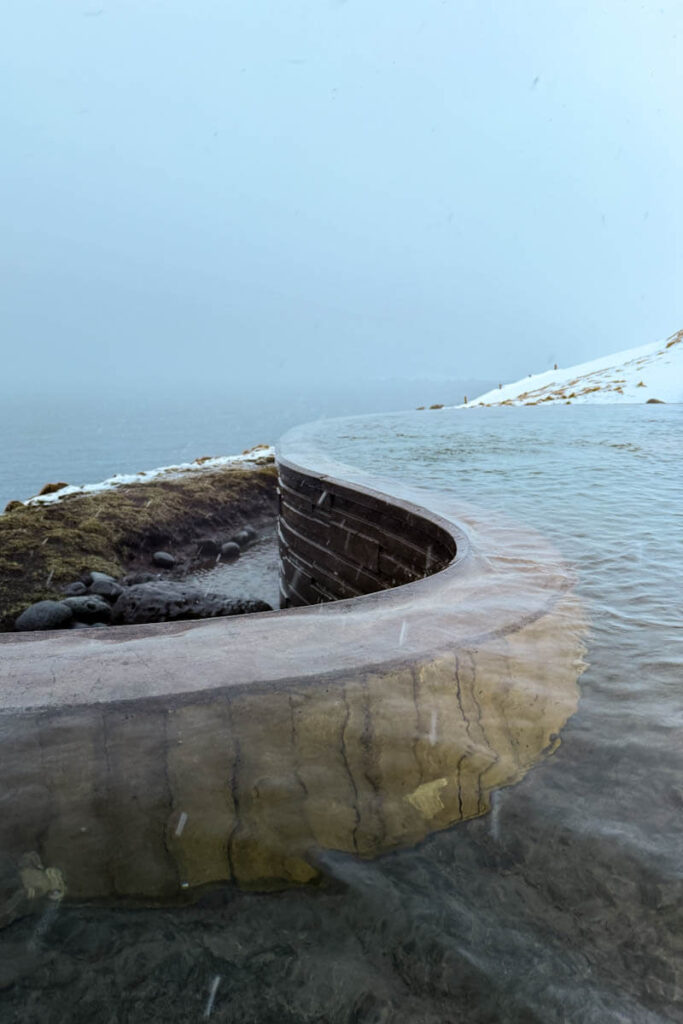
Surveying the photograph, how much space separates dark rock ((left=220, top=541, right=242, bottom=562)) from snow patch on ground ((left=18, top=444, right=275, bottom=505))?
3.06m

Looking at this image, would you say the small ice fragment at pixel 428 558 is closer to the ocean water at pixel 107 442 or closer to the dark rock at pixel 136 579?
the dark rock at pixel 136 579

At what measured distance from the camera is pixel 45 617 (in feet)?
24.2

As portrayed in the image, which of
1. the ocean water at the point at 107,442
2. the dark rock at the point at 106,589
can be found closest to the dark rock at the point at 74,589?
the dark rock at the point at 106,589

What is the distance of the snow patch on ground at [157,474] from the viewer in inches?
500

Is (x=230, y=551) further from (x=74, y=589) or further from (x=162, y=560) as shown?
(x=74, y=589)

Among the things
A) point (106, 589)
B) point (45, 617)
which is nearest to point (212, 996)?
point (45, 617)

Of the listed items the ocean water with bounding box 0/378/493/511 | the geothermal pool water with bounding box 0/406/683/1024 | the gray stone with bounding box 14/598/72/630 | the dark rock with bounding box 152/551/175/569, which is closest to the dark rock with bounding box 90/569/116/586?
the gray stone with bounding box 14/598/72/630

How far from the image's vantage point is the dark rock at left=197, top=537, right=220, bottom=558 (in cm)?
1131

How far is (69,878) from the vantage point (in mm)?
1685

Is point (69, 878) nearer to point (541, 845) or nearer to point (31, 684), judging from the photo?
point (31, 684)

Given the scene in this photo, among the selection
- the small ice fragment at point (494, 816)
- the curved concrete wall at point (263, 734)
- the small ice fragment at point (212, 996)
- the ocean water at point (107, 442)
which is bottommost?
the ocean water at point (107, 442)

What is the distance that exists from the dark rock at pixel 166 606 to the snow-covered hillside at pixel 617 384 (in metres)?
14.5

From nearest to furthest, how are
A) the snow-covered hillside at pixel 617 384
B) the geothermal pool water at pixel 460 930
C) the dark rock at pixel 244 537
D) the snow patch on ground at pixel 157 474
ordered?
the geothermal pool water at pixel 460 930 → the dark rock at pixel 244 537 → the snow patch on ground at pixel 157 474 → the snow-covered hillside at pixel 617 384

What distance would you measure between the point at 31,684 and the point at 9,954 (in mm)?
997
